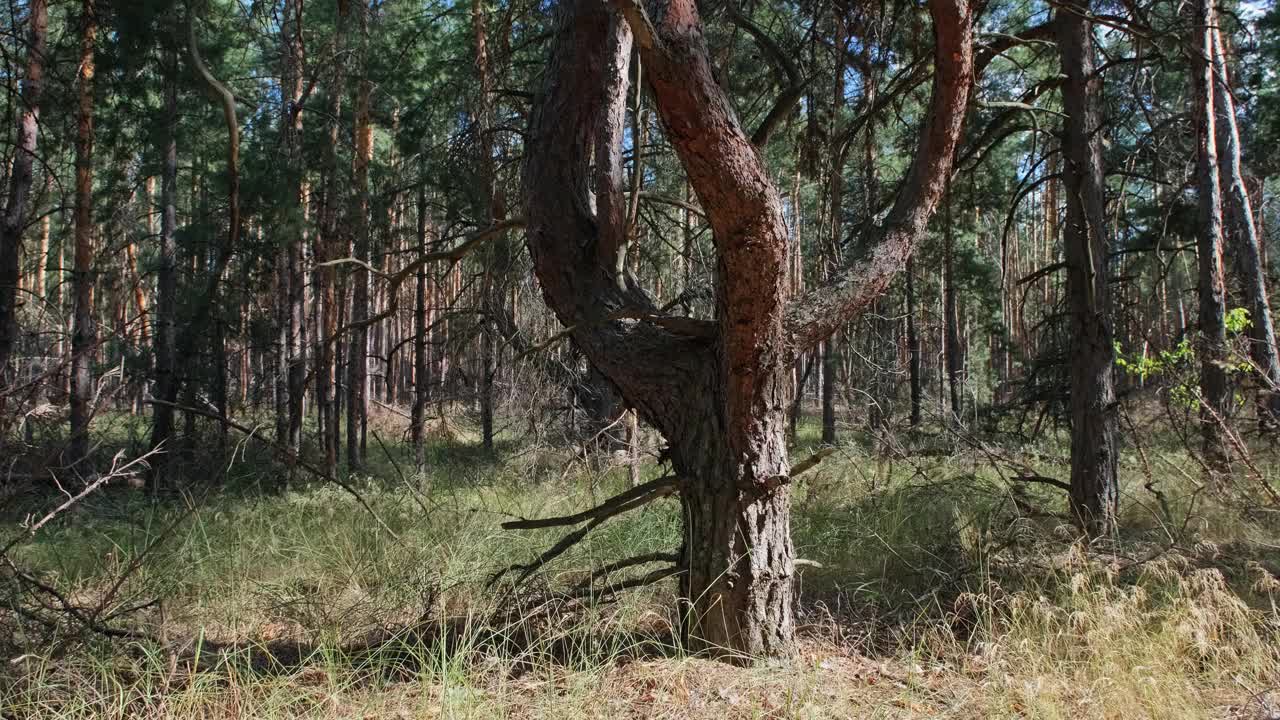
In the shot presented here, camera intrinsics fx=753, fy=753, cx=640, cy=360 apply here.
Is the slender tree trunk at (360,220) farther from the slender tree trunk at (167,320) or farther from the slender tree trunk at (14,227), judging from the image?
the slender tree trunk at (14,227)

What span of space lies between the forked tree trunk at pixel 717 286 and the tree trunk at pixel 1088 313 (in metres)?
2.57

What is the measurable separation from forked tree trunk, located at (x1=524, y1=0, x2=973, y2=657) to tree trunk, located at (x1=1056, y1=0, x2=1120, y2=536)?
101 inches

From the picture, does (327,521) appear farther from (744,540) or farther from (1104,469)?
(1104,469)

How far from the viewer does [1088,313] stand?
523 centimetres

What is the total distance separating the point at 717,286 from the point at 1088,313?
11.2ft

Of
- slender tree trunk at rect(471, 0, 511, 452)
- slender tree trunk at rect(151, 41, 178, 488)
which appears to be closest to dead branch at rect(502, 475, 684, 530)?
slender tree trunk at rect(471, 0, 511, 452)

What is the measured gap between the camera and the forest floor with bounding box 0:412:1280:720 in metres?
2.97

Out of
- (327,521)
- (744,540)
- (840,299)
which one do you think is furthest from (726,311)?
(327,521)

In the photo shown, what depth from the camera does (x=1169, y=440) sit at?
9883 millimetres

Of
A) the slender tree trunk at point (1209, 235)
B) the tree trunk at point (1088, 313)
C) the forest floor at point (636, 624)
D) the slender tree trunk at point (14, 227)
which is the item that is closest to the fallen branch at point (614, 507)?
the forest floor at point (636, 624)

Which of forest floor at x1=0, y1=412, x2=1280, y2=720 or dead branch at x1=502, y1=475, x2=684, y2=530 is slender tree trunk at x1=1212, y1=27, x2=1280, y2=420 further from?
dead branch at x1=502, y1=475, x2=684, y2=530

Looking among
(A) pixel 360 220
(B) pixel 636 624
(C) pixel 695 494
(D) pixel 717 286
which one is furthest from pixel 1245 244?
(A) pixel 360 220

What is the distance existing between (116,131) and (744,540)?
6.46 m

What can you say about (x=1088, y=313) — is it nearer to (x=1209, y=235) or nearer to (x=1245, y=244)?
(x=1209, y=235)
